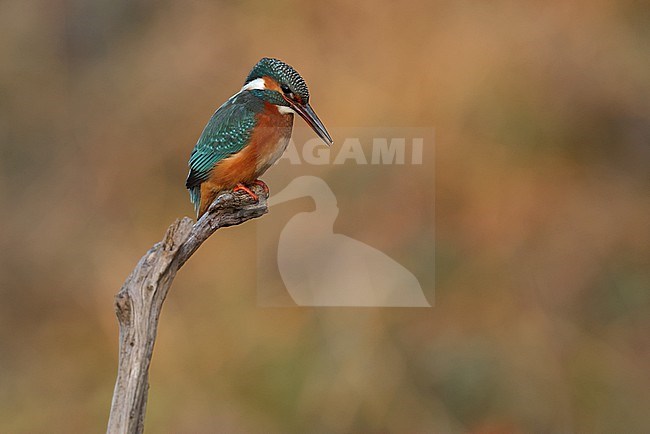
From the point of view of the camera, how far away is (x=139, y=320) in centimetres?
163

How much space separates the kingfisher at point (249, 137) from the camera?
1.88 m

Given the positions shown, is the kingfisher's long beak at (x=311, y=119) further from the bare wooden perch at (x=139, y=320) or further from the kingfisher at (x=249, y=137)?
the bare wooden perch at (x=139, y=320)

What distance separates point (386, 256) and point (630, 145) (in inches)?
42.1

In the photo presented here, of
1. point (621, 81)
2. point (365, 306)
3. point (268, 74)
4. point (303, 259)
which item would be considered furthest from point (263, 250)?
point (621, 81)

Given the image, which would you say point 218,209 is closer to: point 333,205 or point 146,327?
point 146,327

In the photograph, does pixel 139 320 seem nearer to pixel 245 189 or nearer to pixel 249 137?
pixel 245 189

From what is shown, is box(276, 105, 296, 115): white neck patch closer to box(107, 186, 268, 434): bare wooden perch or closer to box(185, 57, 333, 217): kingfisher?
box(185, 57, 333, 217): kingfisher

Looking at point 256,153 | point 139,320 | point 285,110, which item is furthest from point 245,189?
point 139,320

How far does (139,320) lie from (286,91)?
1.99 feet

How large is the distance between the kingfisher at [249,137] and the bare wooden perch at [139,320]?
8.9 inches

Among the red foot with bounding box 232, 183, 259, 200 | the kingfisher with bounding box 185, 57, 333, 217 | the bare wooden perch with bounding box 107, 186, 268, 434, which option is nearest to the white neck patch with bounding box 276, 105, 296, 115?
the kingfisher with bounding box 185, 57, 333, 217

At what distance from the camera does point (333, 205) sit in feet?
10.1

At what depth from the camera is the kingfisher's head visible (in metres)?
1.84

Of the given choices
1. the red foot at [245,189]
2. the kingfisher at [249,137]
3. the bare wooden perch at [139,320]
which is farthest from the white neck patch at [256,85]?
the bare wooden perch at [139,320]
